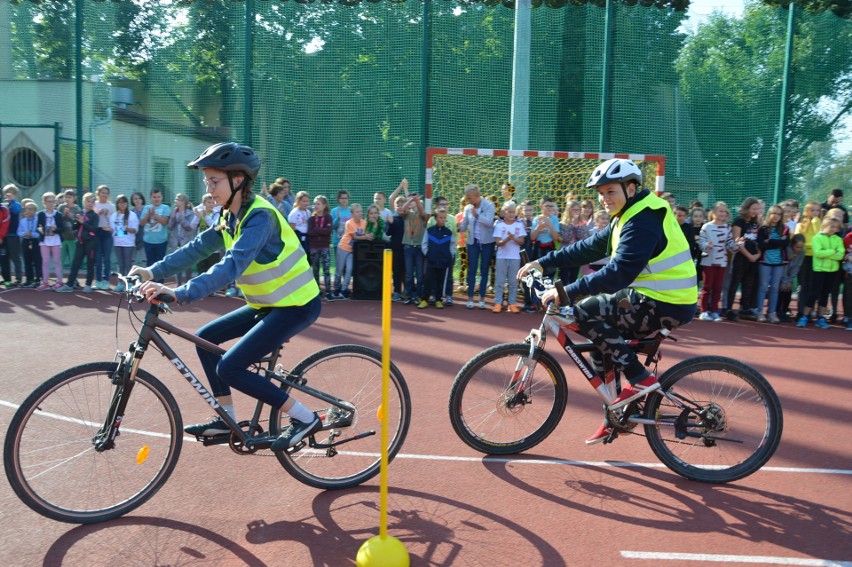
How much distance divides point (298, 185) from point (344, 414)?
36.5 feet

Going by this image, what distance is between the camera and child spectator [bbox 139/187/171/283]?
1358 centimetres

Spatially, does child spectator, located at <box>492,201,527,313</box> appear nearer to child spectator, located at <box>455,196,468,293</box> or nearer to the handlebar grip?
child spectator, located at <box>455,196,468,293</box>

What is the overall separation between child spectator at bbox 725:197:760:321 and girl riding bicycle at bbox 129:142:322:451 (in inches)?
373

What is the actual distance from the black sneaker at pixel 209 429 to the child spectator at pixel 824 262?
1010 centimetres

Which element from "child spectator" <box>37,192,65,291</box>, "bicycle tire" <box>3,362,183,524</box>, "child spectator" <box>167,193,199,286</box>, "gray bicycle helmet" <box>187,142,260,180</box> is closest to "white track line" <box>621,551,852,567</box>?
"bicycle tire" <box>3,362,183,524</box>

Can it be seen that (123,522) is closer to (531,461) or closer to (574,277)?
(531,461)

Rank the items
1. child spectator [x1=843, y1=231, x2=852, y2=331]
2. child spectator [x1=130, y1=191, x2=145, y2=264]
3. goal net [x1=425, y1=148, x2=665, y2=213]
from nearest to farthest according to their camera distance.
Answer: child spectator [x1=843, y1=231, x2=852, y2=331] < child spectator [x1=130, y1=191, x2=145, y2=264] < goal net [x1=425, y1=148, x2=665, y2=213]

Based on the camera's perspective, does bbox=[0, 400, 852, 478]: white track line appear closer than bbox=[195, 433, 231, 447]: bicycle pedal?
No

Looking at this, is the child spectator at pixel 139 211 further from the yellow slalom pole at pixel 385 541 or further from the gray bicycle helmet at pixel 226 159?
the yellow slalom pole at pixel 385 541

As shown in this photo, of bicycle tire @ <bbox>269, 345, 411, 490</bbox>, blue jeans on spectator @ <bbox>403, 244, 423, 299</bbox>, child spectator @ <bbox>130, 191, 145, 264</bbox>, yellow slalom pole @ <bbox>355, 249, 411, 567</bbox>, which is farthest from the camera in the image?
child spectator @ <bbox>130, 191, 145, 264</bbox>

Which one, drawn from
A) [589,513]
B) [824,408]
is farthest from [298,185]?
[589,513]

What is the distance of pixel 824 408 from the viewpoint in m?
6.91

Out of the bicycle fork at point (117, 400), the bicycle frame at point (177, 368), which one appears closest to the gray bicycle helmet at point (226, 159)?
the bicycle frame at point (177, 368)

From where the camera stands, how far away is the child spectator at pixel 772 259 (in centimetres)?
1195
